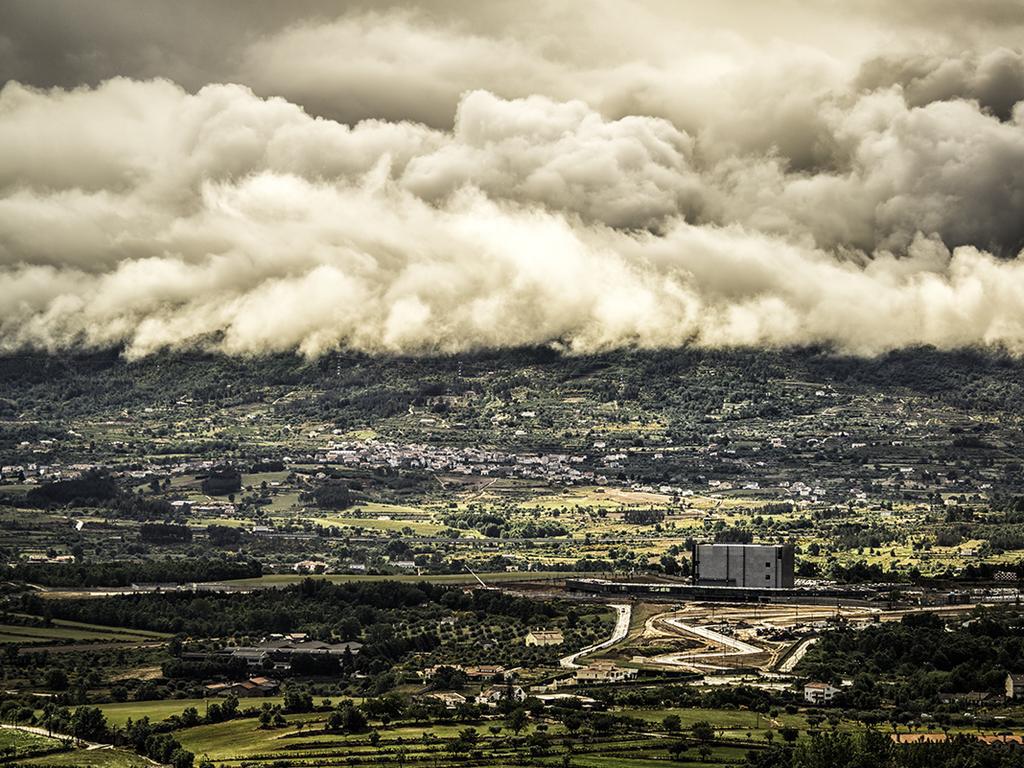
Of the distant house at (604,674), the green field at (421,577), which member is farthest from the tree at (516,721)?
the green field at (421,577)

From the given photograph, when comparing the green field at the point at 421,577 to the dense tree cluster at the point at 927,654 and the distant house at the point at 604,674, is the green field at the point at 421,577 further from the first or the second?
the dense tree cluster at the point at 927,654

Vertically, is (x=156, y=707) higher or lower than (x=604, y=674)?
lower

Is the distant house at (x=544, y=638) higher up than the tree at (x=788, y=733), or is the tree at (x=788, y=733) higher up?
the distant house at (x=544, y=638)

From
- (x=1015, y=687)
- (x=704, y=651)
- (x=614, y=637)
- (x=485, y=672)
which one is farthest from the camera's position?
(x=614, y=637)

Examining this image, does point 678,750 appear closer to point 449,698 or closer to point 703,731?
point 703,731

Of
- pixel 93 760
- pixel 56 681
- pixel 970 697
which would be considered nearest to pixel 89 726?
pixel 93 760

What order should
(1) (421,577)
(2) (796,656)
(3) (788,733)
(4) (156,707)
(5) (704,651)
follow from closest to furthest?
1. (3) (788,733)
2. (4) (156,707)
3. (2) (796,656)
4. (5) (704,651)
5. (1) (421,577)

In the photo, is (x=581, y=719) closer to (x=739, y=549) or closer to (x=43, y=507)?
(x=739, y=549)
